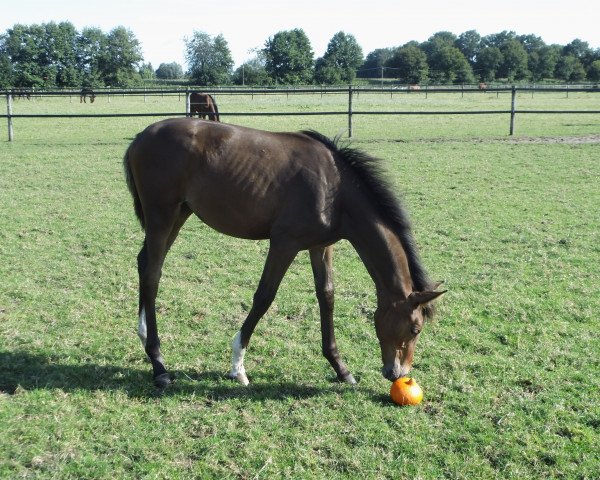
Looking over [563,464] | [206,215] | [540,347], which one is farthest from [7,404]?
[540,347]

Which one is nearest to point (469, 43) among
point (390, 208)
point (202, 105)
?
point (202, 105)

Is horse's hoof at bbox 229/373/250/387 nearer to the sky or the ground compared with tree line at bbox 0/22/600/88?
nearer to the ground

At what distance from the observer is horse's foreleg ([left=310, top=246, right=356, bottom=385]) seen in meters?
3.86

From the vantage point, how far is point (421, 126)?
20.6m

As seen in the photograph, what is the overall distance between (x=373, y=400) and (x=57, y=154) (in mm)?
12134

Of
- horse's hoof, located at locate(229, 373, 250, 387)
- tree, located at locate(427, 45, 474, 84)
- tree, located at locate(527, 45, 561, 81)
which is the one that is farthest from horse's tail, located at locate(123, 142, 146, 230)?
tree, located at locate(527, 45, 561, 81)

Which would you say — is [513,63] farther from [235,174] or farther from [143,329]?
[143,329]

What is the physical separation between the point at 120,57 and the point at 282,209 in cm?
7467

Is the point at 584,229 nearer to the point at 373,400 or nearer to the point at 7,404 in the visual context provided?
the point at 373,400

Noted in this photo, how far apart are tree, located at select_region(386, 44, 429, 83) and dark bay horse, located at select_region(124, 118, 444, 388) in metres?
68.9

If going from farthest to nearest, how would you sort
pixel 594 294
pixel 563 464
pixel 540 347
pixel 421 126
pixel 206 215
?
pixel 421 126, pixel 594 294, pixel 540 347, pixel 206 215, pixel 563 464

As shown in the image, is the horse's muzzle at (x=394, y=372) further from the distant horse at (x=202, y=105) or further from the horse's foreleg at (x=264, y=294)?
the distant horse at (x=202, y=105)

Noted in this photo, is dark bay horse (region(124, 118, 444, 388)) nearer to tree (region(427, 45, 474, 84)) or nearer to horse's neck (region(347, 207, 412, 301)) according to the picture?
horse's neck (region(347, 207, 412, 301))

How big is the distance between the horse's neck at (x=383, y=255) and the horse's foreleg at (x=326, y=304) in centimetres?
43
